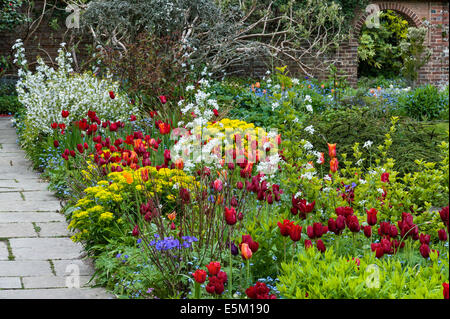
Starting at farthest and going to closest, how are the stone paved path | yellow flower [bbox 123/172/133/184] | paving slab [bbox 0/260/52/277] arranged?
yellow flower [bbox 123/172/133/184] → paving slab [bbox 0/260/52/277] → the stone paved path

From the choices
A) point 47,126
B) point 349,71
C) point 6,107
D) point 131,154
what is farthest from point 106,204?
point 349,71

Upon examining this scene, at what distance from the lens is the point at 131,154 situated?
4.39m

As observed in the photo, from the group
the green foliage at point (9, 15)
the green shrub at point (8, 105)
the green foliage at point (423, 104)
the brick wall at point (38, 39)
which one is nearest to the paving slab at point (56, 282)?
the green foliage at point (423, 104)

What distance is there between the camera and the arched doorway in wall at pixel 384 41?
48.9ft

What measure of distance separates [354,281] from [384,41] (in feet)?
48.6

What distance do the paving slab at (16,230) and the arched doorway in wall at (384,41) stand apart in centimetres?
1175

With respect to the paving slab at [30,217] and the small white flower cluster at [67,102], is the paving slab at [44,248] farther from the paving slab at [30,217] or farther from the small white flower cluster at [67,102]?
the small white flower cluster at [67,102]

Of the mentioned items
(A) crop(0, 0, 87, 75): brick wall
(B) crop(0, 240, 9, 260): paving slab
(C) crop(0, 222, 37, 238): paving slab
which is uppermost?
(A) crop(0, 0, 87, 75): brick wall

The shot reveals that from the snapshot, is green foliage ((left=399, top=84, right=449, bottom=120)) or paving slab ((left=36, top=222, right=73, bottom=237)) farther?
green foliage ((left=399, top=84, right=449, bottom=120))

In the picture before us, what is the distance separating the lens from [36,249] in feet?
12.9

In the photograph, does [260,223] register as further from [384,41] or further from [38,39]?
[384,41]

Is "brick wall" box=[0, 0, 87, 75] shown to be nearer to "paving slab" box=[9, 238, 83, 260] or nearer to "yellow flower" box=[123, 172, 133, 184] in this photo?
"paving slab" box=[9, 238, 83, 260]

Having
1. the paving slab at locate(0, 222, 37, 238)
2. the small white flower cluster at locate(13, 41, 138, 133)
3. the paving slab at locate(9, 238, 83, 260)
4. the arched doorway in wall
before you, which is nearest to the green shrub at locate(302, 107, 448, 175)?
the small white flower cluster at locate(13, 41, 138, 133)

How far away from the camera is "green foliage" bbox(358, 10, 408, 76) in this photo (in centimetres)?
1527
